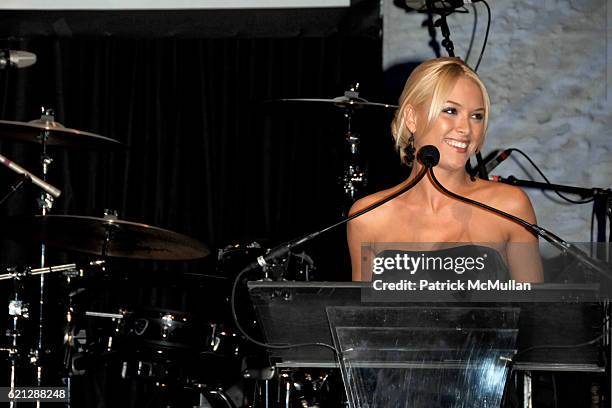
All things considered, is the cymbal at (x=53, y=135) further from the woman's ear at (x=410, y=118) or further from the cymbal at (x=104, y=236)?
the woman's ear at (x=410, y=118)

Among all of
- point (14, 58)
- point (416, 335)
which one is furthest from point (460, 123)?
point (14, 58)

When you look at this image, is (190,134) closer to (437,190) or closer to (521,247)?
(437,190)

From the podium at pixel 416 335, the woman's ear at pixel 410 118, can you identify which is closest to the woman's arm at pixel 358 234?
the woman's ear at pixel 410 118

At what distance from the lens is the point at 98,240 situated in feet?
14.4

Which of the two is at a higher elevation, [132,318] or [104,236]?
[104,236]

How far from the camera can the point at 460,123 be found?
2459mm

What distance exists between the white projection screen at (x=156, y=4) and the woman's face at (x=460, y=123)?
263 cm

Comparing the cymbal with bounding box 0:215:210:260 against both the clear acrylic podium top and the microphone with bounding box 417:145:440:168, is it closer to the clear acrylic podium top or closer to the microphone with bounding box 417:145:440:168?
the microphone with bounding box 417:145:440:168

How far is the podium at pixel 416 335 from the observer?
5.52 ft

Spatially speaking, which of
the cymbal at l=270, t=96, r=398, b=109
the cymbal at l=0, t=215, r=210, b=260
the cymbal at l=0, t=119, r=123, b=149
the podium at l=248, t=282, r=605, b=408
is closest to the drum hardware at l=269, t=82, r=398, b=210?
the cymbal at l=270, t=96, r=398, b=109

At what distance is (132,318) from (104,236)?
0.43 metres

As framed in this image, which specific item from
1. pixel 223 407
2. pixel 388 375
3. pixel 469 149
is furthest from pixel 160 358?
pixel 388 375

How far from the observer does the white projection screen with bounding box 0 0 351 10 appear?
16.4 ft

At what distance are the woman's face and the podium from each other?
0.83 m
